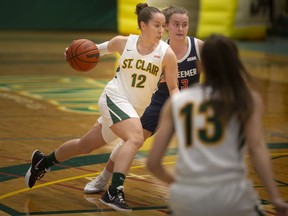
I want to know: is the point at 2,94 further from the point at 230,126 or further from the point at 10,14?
the point at 10,14

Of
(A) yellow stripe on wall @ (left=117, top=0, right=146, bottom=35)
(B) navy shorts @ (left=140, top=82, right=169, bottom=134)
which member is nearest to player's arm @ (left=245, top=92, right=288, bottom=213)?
(B) navy shorts @ (left=140, top=82, right=169, bottom=134)

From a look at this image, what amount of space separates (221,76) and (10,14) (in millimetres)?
20193

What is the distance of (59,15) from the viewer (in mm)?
23719

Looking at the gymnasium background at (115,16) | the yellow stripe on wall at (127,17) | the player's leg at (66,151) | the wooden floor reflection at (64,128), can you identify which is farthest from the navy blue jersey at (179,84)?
the gymnasium background at (115,16)

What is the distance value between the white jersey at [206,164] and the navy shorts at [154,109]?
120 inches

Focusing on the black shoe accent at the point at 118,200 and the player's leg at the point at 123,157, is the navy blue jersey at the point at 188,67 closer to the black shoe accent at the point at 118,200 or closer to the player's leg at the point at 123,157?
the player's leg at the point at 123,157

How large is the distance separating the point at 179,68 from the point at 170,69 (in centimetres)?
55

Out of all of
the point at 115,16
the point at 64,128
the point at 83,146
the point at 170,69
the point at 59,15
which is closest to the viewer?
the point at 170,69

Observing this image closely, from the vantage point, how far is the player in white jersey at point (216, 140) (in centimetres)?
347

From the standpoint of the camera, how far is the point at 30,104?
11.4 m

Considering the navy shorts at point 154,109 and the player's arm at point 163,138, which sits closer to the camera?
the player's arm at point 163,138

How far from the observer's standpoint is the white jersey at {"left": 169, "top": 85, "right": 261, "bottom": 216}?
3.46m

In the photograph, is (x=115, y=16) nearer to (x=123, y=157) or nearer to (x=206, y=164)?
(x=123, y=157)

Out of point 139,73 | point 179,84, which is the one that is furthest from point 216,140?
point 179,84
